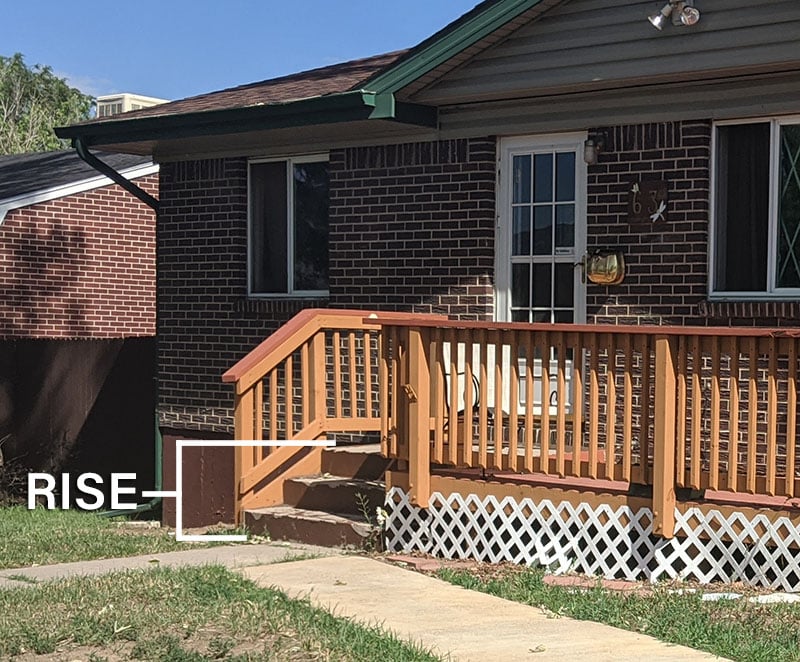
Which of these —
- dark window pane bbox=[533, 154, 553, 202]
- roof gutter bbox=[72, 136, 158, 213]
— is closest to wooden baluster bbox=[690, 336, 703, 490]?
dark window pane bbox=[533, 154, 553, 202]

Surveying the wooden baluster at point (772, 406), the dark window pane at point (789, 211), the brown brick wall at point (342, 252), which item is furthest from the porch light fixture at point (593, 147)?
the wooden baluster at point (772, 406)

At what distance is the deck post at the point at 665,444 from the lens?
824 centimetres

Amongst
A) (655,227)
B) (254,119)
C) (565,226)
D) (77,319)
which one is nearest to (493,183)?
(565,226)

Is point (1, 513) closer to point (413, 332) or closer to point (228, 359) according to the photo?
point (228, 359)

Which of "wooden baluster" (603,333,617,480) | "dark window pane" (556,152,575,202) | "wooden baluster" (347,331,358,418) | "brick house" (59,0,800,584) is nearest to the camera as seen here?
"wooden baluster" (603,333,617,480)

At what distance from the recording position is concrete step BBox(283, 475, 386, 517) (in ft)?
33.1

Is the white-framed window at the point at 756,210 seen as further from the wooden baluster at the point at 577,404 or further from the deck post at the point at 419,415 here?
the deck post at the point at 419,415

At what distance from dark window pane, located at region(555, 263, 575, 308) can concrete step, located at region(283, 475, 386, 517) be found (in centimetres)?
219

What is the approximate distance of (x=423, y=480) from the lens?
944cm

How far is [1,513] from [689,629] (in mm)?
9632

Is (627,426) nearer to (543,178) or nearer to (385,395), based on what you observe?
(385,395)

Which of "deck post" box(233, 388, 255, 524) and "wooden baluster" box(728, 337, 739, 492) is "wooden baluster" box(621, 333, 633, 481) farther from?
"deck post" box(233, 388, 255, 524)

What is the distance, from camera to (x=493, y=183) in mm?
11477

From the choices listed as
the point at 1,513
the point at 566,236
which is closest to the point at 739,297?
the point at 566,236
